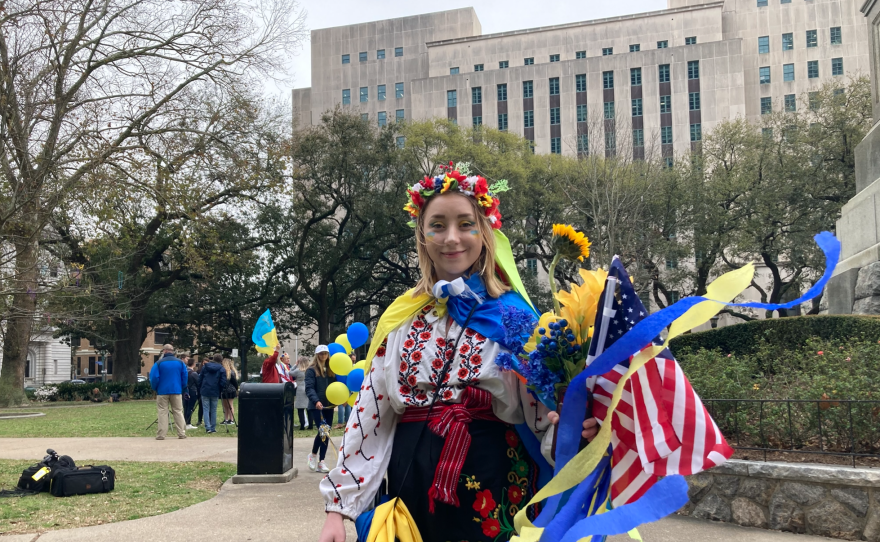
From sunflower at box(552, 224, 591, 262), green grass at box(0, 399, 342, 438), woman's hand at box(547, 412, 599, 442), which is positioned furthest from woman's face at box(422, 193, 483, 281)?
green grass at box(0, 399, 342, 438)

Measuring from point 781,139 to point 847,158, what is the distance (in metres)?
3.46

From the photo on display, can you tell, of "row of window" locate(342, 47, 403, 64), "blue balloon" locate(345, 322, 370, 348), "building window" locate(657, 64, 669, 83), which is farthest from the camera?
"row of window" locate(342, 47, 403, 64)

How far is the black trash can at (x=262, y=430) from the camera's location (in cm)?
867

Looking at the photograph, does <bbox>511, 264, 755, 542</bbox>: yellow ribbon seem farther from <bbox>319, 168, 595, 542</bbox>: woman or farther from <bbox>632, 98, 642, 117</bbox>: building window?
<bbox>632, 98, 642, 117</bbox>: building window

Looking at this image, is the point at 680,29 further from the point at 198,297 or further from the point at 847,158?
the point at 198,297

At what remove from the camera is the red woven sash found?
2203mm

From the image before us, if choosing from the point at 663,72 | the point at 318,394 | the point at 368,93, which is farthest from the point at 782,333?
the point at 368,93

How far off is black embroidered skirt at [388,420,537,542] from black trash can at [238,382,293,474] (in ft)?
22.0

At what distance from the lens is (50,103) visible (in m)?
10.7

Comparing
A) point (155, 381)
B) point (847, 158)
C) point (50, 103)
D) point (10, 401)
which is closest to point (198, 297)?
point (10, 401)

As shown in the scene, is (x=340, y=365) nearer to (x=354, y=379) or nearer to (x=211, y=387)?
(x=354, y=379)

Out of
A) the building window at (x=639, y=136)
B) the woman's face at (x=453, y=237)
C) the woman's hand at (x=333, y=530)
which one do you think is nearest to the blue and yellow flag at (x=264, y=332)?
the woman's face at (x=453, y=237)

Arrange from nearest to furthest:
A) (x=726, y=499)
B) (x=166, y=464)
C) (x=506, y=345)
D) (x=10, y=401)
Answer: (x=506, y=345) → (x=726, y=499) → (x=166, y=464) → (x=10, y=401)

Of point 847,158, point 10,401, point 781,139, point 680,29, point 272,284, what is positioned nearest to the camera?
point 10,401
